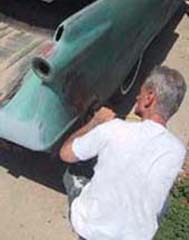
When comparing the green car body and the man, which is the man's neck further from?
the green car body

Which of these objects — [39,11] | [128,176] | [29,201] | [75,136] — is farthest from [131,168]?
[39,11]

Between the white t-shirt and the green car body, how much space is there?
557 mm

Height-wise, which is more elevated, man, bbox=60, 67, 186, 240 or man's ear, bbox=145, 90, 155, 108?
man's ear, bbox=145, 90, 155, 108

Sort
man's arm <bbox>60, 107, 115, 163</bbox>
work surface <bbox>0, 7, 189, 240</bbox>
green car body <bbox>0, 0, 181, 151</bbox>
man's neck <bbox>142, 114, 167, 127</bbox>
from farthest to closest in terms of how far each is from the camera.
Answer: work surface <bbox>0, 7, 189, 240</bbox> → green car body <bbox>0, 0, 181, 151</bbox> → man's arm <bbox>60, 107, 115, 163</bbox> → man's neck <bbox>142, 114, 167, 127</bbox>

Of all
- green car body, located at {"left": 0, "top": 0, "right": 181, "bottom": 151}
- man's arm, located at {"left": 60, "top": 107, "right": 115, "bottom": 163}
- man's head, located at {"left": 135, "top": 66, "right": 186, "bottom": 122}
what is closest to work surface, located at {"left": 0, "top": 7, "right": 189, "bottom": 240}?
green car body, located at {"left": 0, "top": 0, "right": 181, "bottom": 151}

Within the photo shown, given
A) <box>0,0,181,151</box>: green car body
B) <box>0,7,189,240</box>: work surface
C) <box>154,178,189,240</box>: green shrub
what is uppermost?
<box>0,0,181,151</box>: green car body

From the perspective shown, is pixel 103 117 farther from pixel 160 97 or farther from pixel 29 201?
pixel 29 201

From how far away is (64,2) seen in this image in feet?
21.2

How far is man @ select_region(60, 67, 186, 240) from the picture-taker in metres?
4.14

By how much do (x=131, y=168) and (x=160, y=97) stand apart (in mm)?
414

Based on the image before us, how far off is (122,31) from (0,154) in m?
1.18

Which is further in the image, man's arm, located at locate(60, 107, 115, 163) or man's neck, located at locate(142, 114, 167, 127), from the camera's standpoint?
man's arm, located at locate(60, 107, 115, 163)

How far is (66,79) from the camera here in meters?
4.83

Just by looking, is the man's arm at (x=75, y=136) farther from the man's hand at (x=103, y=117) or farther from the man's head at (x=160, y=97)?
the man's head at (x=160, y=97)
